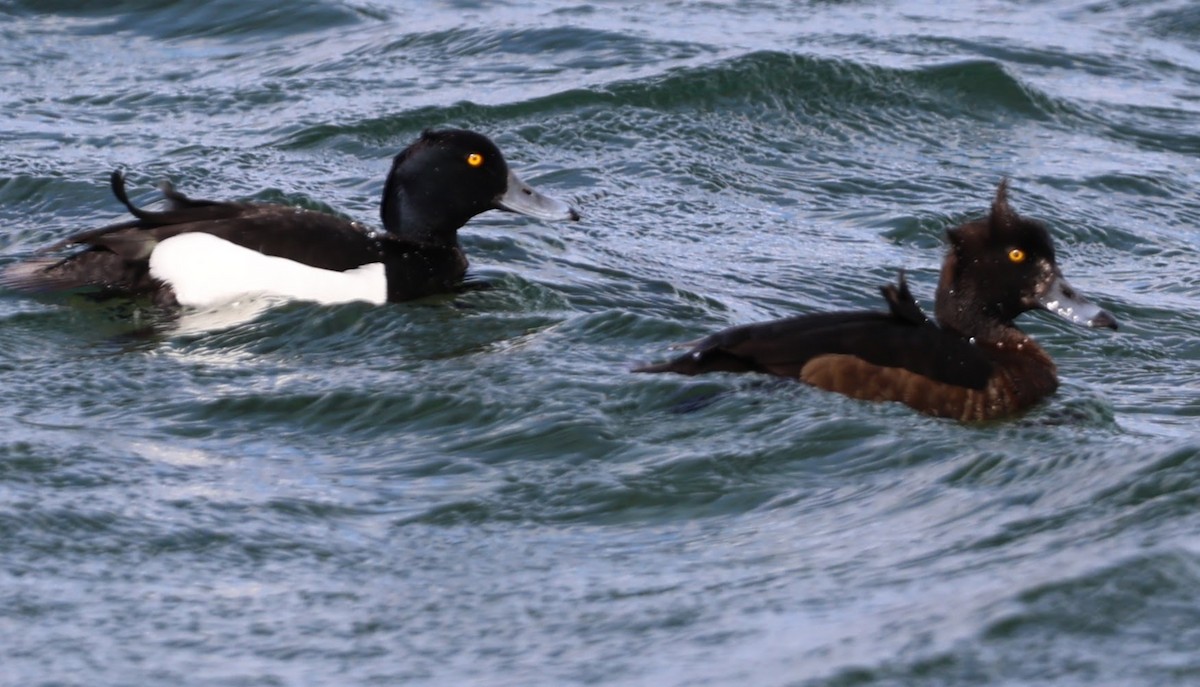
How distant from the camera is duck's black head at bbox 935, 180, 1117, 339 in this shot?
7121 millimetres

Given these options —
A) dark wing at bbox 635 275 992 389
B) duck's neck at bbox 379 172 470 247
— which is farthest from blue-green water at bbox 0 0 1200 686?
duck's neck at bbox 379 172 470 247

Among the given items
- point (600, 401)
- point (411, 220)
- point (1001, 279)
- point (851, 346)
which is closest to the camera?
point (851, 346)

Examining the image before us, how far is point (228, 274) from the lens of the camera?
8.06 meters

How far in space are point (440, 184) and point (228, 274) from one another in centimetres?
119

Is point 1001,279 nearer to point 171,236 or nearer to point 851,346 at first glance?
point 851,346

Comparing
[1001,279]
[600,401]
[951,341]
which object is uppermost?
[1001,279]

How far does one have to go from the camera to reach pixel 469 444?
6473mm

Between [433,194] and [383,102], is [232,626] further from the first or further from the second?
[383,102]

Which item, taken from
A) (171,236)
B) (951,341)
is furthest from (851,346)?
(171,236)

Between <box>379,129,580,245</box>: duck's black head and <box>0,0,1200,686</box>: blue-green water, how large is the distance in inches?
14.3

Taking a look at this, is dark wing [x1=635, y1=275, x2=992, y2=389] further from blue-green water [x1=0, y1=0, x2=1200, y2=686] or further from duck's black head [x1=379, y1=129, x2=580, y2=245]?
duck's black head [x1=379, y1=129, x2=580, y2=245]

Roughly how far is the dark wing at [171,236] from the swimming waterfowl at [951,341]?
180 centimetres

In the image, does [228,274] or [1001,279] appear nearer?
[1001,279]

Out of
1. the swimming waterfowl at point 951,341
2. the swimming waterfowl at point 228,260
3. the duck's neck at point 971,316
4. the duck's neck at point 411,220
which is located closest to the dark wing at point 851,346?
the swimming waterfowl at point 951,341
